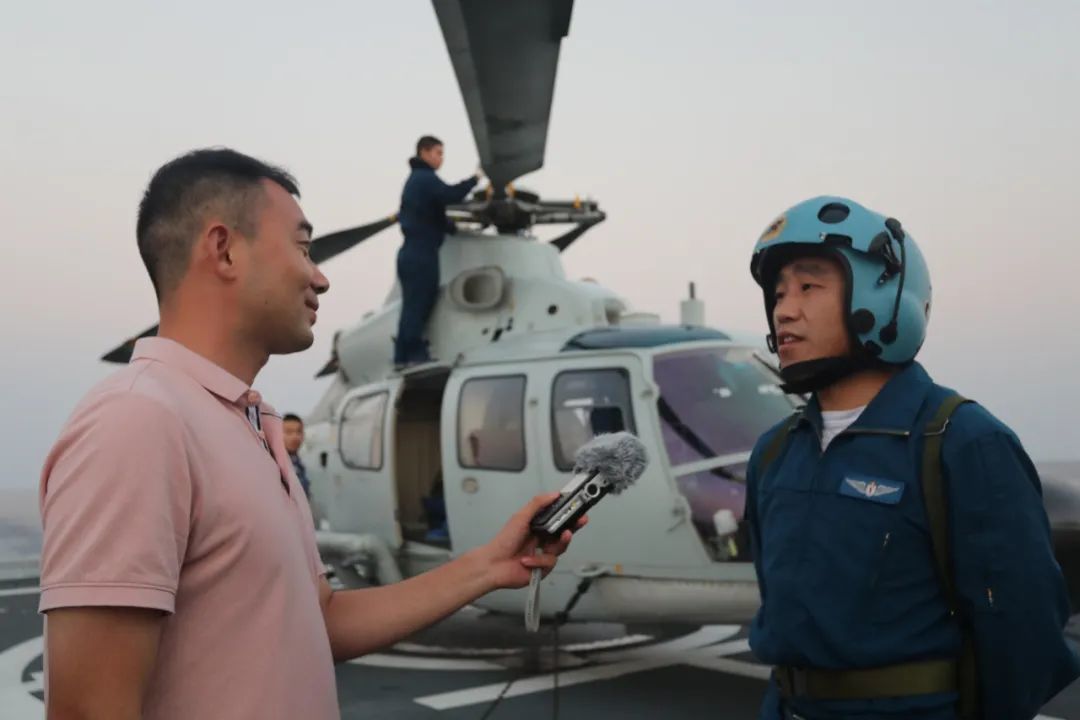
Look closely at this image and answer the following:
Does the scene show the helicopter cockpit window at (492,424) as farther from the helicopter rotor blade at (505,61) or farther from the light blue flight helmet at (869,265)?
the light blue flight helmet at (869,265)

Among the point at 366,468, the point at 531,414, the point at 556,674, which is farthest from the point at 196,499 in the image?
the point at 366,468

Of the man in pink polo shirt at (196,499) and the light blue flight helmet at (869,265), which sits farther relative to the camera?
the light blue flight helmet at (869,265)

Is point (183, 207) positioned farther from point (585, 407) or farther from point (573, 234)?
point (573, 234)

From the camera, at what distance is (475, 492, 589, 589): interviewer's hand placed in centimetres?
177

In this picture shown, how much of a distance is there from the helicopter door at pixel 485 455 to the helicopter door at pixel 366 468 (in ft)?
2.25

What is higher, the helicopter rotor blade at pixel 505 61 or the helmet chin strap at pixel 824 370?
the helicopter rotor blade at pixel 505 61

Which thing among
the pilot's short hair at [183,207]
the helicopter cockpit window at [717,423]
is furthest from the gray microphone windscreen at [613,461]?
the helicopter cockpit window at [717,423]

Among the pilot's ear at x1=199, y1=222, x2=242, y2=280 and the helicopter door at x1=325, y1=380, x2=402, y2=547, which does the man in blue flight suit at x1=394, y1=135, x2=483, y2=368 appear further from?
the pilot's ear at x1=199, y1=222, x2=242, y2=280

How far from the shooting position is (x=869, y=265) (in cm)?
216

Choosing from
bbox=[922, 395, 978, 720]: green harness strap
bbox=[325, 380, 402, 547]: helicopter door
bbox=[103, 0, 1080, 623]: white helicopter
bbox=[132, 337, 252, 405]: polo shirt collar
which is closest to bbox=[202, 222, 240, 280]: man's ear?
bbox=[132, 337, 252, 405]: polo shirt collar

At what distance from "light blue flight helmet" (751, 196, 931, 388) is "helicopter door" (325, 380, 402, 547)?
15.7 feet

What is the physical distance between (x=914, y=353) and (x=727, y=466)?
304 centimetres

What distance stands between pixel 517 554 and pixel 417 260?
5.21 meters

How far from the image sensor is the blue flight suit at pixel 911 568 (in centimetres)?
183
